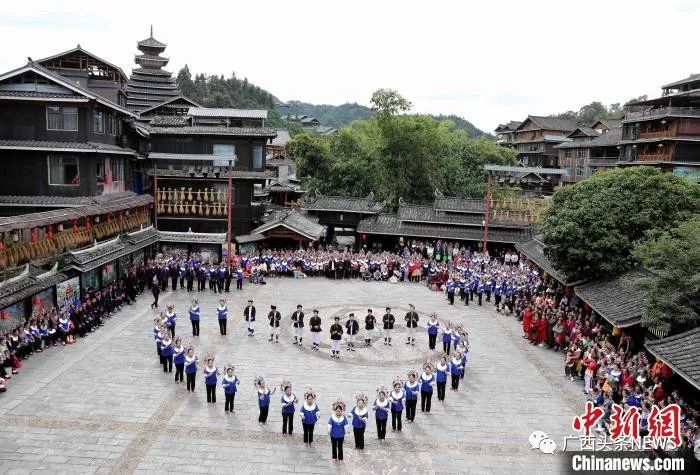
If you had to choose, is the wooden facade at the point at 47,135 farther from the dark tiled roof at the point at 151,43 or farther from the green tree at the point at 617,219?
the dark tiled roof at the point at 151,43

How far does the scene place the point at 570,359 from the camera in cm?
1855

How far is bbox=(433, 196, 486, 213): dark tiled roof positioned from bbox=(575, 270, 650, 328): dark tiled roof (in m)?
17.3

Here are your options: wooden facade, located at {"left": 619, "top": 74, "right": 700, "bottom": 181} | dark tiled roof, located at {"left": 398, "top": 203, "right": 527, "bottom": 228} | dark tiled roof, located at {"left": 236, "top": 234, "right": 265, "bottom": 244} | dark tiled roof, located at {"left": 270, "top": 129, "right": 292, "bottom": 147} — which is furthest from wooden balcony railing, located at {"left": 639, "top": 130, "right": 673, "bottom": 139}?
dark tiled roof, located at {"left": 270, "top": 129, "right": 292, "bottom": 147}

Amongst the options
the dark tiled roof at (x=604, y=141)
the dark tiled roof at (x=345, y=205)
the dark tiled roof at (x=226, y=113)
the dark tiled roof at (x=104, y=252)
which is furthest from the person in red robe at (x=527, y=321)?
the dark tiled roof at (x=604, y=141)

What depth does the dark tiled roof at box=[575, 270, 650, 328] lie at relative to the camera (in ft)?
56.9

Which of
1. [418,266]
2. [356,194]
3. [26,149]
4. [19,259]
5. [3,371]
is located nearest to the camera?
[3,371]

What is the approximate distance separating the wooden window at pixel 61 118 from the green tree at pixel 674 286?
27.3m

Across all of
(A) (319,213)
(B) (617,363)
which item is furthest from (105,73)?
(B) (617,363)

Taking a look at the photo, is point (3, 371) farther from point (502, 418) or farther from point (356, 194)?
point (356, 194)

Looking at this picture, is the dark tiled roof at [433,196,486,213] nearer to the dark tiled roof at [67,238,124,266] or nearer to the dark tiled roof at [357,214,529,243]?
the dark tiled roof at [357,214,529,243]

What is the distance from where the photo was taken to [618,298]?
62.5 ft

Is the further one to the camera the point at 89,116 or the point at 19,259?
the point at 89,116

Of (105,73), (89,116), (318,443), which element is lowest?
(318,443)

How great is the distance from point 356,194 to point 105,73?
915 inches
